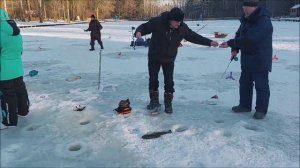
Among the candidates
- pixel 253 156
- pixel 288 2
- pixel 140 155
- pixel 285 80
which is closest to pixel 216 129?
pixel 253 156

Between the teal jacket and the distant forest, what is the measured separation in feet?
211

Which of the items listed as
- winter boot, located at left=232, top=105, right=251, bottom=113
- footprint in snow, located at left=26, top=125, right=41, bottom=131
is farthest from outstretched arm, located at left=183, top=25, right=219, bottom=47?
footprint in snow, located at left=26, top=125, right=41, bottom=131

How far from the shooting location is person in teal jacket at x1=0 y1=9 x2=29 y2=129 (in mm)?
4559

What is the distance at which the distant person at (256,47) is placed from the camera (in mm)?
4852

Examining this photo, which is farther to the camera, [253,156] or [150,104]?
[150,104]

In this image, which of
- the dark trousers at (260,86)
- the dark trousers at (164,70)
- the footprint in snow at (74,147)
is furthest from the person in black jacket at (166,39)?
the footprint in snow at (74,147)

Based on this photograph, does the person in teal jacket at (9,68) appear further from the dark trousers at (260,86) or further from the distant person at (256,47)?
the dark trousers at (260,86)

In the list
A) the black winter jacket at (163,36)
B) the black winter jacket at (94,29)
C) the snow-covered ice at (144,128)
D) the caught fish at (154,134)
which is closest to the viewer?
the snow-covered ice at (144,128)

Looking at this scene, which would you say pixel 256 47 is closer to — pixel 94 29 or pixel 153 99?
pixel 153 99

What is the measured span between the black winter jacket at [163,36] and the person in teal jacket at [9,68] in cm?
182

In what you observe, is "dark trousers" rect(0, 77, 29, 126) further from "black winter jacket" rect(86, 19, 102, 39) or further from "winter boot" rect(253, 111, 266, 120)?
"black winter jacket" rect(86, 19, 102, 39)

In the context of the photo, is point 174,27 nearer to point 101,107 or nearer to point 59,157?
point 101,107

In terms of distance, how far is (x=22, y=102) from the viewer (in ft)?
17.3

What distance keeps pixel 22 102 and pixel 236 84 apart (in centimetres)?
479
